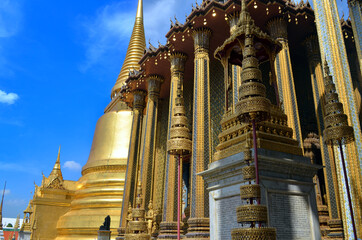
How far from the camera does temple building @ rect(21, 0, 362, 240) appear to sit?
417 centimetres

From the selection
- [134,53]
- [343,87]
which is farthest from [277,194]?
[134,53]

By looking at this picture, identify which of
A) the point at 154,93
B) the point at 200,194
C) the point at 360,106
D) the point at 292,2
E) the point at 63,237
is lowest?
the point at 63,237

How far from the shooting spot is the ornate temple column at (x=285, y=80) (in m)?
10.0

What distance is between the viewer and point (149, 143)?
51.1ft

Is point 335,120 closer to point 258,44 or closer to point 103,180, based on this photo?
point 258,44

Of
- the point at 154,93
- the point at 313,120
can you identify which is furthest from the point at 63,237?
the point at 313,120

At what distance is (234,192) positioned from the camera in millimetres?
4262

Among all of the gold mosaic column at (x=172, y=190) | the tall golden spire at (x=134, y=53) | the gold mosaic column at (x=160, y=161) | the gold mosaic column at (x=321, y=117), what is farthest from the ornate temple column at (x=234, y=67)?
the tall golden spire at (x=134, y=53)

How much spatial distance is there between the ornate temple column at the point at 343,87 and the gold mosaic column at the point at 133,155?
10629mm

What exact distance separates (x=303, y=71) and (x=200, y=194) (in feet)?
27.4

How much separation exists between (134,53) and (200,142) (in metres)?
15.8

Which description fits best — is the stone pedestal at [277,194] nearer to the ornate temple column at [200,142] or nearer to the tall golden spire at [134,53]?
the ornate temple column at [200,142]

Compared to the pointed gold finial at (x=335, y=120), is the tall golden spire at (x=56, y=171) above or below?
above

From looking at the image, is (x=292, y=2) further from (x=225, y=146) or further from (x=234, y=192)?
(x=234, y=192)
